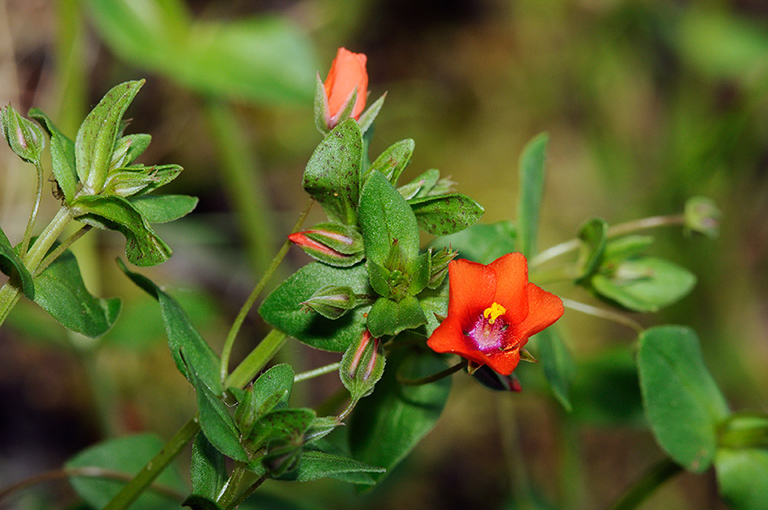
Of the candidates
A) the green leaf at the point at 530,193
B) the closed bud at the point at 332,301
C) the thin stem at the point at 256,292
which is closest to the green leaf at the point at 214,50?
the green leaf at the point at 530,193

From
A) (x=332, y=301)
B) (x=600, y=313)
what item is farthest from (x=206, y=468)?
(x=600, y=313)

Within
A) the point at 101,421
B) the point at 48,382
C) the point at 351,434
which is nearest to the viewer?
the point at 351,434

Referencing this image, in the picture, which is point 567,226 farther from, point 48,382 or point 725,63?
point 48,382

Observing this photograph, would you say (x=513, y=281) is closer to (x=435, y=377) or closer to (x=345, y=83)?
(x=435, y=377)

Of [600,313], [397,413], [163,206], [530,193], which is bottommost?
[600,313]

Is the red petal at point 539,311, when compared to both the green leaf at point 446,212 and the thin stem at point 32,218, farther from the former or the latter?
the thin stem at point 32,218

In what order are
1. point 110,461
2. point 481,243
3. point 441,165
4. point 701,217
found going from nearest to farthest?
1. point 481,243
2. point 110,461
3. point 701,217
4. point 441,165

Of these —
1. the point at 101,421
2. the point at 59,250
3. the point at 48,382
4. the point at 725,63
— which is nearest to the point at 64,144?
the point at 59,250
